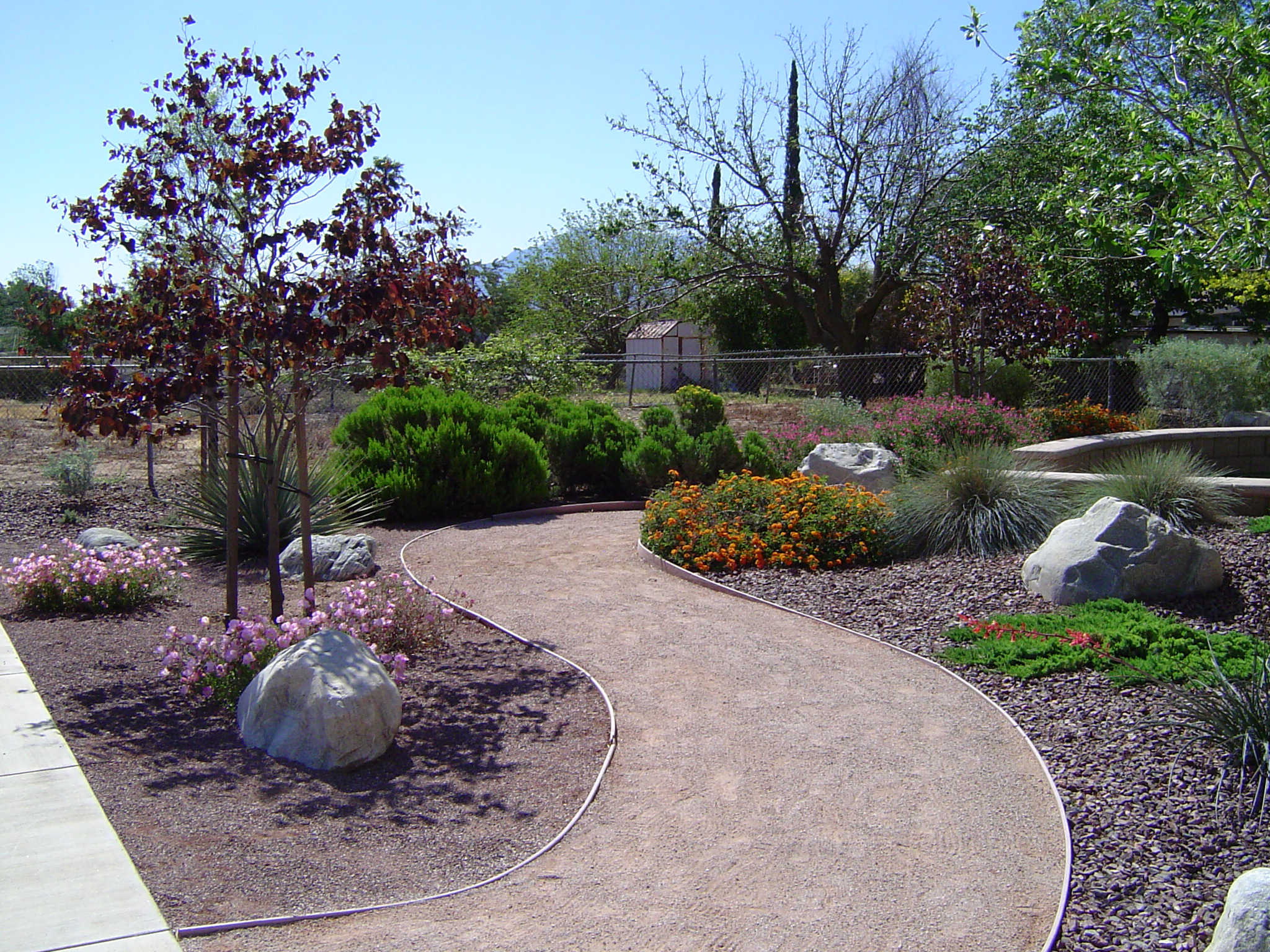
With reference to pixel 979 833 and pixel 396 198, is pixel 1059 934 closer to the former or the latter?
pixel 979 833

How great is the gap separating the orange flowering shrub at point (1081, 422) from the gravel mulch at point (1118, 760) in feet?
22.4

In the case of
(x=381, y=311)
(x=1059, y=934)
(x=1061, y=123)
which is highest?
(x=1061, y=123)

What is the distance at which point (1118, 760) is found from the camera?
14.8 ft

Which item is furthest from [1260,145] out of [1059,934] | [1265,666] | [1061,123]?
[1061,123]

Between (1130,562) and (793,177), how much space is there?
16.2 metres

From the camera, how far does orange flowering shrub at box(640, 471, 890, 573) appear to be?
8469 mm

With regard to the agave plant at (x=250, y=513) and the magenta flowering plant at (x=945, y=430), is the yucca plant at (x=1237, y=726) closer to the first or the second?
the agave plant at (x=250, y=513)

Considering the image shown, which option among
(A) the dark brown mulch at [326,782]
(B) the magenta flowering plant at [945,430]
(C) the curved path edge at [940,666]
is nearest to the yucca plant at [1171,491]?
(C) the curved path edge at [940,666]

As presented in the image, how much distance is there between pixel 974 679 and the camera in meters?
5.77

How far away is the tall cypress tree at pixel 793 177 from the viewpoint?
2056 centimetres

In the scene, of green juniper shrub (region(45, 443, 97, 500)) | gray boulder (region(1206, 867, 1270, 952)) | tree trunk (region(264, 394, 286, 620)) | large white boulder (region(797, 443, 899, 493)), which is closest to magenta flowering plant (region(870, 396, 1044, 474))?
large white boulder (region(797, 443, 899, 493))

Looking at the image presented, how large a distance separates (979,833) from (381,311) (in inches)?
157

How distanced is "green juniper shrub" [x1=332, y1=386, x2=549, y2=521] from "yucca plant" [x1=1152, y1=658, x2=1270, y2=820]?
7.75m

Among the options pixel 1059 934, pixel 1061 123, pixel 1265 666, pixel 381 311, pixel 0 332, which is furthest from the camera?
Result: pixel 0 332
